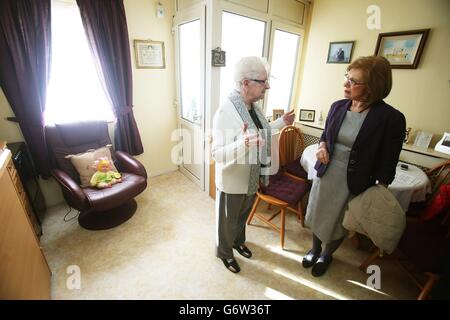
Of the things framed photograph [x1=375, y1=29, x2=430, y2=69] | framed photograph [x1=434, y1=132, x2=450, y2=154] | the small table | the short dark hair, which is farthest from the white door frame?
framed photograph [x1=434, y1=132, x2=450, y2=154]

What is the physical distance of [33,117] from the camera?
1.92 m

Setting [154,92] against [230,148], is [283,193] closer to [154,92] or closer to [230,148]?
[230,148]

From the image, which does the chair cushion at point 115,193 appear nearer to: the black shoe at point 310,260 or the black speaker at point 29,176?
the black speaker at point 29,176

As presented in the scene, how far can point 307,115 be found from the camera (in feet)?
9.74

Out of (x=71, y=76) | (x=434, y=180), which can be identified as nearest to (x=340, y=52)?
(x=434, y=180)

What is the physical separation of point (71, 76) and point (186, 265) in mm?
2160

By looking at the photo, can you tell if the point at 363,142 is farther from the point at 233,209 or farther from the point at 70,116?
the point at 70,116

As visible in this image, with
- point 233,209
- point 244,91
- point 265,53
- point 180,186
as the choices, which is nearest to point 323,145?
point 244,91

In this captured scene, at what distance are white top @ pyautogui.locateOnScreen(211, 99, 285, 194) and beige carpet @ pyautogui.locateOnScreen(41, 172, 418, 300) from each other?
0.78 meters

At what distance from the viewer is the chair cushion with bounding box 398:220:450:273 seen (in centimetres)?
125

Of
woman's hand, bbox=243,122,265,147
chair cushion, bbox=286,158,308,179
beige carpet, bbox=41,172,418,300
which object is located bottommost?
beige carpet, bbox=41,172,418,300

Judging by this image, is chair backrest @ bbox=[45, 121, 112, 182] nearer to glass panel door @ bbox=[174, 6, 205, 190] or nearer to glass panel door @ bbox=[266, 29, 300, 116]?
glass panel door @ bbox=[174, 6, 205, 190]

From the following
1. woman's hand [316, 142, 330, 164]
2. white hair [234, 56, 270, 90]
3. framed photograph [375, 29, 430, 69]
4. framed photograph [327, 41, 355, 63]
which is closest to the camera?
white hair [234, 56, 270, 90]
